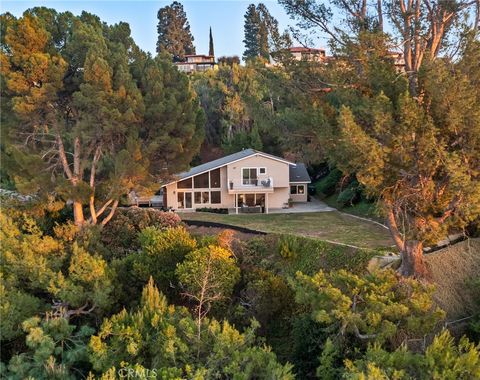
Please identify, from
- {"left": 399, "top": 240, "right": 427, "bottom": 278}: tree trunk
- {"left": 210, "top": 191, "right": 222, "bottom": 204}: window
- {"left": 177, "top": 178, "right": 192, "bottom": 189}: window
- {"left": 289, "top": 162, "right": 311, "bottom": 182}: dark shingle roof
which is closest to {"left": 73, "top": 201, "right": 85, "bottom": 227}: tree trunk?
{"left": 177, "top": 178, "right": 192, "bottom": 189}: window

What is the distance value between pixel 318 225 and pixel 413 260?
8.12 metres

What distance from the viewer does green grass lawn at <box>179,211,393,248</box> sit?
59.0ft

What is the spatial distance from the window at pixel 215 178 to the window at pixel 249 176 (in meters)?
1.73

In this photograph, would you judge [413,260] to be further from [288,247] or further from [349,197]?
[349,197]

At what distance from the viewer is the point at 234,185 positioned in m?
27.5

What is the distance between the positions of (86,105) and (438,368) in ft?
51.5

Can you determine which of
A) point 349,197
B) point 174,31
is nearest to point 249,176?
point 349,197

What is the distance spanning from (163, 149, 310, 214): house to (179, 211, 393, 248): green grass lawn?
184 cm

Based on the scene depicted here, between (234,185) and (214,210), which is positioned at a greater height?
(234,185)

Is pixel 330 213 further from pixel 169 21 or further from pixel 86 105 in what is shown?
pixel 169 21

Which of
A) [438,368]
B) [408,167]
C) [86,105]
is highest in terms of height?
[86,105]

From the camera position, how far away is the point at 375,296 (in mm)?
9938

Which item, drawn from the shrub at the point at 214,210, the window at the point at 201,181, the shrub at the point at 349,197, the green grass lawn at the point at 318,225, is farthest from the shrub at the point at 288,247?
the window at the point at 201,181

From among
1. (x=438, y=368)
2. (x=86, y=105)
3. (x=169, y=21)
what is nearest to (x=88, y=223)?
(x=86, y=105)
